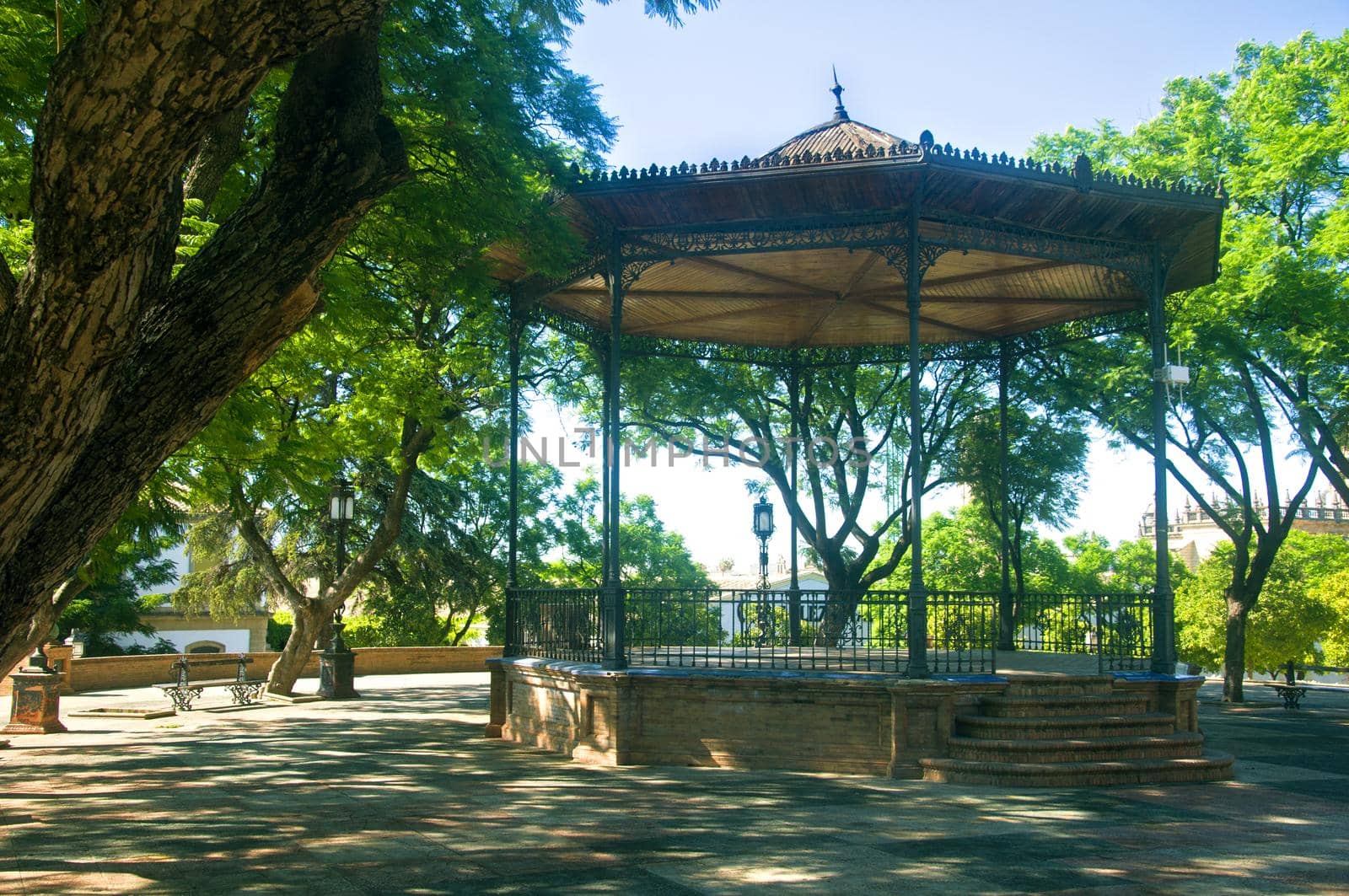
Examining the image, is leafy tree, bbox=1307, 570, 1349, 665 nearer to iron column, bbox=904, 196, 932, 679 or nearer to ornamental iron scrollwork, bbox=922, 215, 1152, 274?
ornamental iron scrollwork, bbox=922, 215, 1152, 274

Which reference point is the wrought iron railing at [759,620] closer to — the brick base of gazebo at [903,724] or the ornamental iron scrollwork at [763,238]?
the brick base of gazebo at [903,724]

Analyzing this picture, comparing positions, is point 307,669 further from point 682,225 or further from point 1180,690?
point 1180,690

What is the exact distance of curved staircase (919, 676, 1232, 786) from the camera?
10828mm

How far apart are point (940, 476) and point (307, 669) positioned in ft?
58.9

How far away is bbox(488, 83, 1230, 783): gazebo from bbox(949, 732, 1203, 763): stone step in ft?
0.08

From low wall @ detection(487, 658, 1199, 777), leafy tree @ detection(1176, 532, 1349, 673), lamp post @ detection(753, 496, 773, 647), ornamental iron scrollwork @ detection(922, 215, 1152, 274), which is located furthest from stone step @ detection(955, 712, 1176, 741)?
leafy tree @ detection(1176, 532, 1349, 673)

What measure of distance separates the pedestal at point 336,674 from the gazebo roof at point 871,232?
9.95 metres

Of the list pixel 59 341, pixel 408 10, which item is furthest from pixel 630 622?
pixel 59 341

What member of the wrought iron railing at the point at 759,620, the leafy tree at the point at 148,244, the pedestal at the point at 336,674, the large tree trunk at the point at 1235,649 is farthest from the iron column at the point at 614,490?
the large tree trunk at the point at 1235,649

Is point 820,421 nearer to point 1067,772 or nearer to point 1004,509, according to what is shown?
point 1004,509

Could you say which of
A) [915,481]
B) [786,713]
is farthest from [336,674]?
[915,481]

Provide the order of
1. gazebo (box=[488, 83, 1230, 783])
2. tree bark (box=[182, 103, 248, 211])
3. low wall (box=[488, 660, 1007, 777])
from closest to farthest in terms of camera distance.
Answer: tree bark (box=[182, 103, 248, 211])
low wall (box=[488, 660, 1007, 777])
gazebo (box=[488, 83, 1230, 783])

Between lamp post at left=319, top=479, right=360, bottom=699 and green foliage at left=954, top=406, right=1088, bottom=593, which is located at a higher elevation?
green foliage at left=954, top=406, right=1088, bottom=593

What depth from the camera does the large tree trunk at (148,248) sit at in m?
4.38
